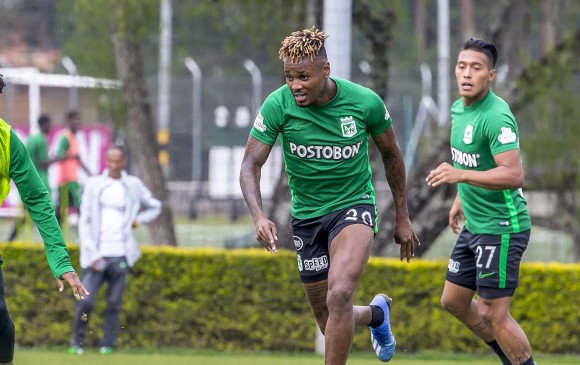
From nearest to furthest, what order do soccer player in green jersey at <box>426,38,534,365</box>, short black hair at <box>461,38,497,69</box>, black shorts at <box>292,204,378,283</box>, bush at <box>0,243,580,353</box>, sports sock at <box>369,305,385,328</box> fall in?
black shorts at <box>292,204,378,283</box> < soccer player in green jersey at <box>426,38,534,365</box> < short black hair at <box>461,38,497,69</box> < sports sock at <box>369,305,385,328</box> < bush at <box>0,243,580,353</box>

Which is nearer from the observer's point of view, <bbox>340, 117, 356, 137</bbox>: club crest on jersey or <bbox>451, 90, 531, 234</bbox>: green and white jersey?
<bbox>340, 117, 356, 137</bbox>: club crest on jersey

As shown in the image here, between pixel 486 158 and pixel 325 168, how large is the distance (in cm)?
113

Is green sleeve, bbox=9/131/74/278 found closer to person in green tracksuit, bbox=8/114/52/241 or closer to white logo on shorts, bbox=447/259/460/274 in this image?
white logo on shorts, bbox=447/259/460/274

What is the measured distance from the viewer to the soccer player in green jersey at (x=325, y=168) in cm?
745

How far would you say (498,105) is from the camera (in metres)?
8.14

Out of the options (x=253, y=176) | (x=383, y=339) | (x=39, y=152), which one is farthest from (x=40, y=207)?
(x=39, y=152)

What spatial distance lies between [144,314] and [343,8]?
4.05m

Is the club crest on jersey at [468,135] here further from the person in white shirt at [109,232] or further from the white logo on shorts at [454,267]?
the person in white shirt at [109,232]

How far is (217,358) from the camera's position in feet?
41.2

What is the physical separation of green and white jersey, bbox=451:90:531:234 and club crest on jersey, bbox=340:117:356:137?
0.89 metres

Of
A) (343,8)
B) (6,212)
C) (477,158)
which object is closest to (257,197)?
(477,158)

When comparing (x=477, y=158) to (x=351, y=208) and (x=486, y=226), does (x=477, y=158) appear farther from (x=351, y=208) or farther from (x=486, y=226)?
(x=351, y=208)

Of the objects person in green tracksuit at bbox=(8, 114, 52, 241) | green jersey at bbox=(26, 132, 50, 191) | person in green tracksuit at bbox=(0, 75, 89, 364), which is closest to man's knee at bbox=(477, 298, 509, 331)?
person in green tracksuit at bbox=(0, 75, 89, 364)

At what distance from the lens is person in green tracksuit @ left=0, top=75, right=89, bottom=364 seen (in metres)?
6.73
